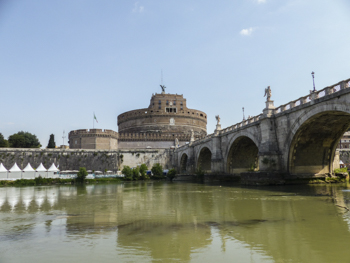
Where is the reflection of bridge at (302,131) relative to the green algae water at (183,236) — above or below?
above

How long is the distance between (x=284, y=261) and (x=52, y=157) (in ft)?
214

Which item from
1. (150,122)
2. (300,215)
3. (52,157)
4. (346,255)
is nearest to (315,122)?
(300,215)

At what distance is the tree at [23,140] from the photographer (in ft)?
264

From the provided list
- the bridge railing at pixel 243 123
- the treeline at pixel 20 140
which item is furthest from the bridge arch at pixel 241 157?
the treeline at pixel 20 140

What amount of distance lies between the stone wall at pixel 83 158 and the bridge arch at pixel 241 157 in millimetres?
32735

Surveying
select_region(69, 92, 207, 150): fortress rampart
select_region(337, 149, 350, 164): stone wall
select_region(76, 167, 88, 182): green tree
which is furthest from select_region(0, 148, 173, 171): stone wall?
select_region(337, 149, 350, 164): stone wall

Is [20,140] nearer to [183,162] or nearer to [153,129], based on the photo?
[153,129]

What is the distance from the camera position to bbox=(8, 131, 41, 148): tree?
264 ft

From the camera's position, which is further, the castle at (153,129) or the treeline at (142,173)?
the castle at (153,129)

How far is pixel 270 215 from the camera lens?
12117 mm

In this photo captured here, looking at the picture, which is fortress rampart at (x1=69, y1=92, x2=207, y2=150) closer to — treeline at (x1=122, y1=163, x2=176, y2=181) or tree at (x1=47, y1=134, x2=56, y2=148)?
tree at (x1=47, y1=134, x2=56, y2=148)

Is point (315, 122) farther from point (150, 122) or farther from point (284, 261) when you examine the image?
point (150, 122)

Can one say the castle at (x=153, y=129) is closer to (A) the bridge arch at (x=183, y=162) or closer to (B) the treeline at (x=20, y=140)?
(A) the bridge arch at (x=183, y=162)

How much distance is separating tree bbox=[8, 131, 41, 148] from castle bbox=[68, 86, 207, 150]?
13735 millimetres
